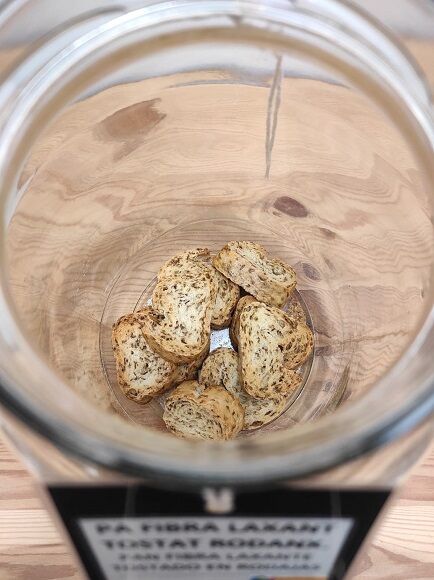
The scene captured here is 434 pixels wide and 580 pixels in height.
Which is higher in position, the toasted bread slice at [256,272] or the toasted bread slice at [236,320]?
the toasted bread slice at [256,272]

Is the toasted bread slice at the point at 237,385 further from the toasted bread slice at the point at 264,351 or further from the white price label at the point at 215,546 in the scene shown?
the white price label at the point at 215,546

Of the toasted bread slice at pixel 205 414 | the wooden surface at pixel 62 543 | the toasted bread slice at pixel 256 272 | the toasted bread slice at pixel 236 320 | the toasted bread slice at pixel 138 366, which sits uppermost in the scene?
the toasted bread slice at pixel 256 272

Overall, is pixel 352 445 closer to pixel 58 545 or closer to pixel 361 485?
pixel 361 485

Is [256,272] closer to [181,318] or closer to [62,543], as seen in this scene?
[181,318]

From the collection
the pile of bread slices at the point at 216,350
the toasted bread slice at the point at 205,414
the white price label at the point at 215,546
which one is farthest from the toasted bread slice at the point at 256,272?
the white price label at the point at 215,546

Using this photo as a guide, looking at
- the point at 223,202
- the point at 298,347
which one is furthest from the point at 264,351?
the point at 223,202

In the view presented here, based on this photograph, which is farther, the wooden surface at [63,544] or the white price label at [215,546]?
the wooden surface at [63,544]
